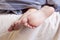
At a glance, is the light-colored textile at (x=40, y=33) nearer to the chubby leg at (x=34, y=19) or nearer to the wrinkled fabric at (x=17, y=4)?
the chubby leg at (x=34, y=19)

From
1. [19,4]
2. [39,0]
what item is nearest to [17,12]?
[19,4]

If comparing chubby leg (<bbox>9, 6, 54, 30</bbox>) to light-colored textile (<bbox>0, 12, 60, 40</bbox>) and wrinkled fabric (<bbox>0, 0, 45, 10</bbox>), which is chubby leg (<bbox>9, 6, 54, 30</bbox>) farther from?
wrinkled fabric (<bbox>0, 0, 45, 10</bbox>)

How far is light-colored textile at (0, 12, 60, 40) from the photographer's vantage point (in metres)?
0.60

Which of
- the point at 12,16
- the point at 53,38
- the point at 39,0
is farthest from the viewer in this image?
the point at 39,0

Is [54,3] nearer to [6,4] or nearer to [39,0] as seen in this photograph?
[39,0]

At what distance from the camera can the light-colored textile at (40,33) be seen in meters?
0.60

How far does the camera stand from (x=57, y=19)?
70 cm

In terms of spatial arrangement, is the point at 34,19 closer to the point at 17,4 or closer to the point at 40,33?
the point at 40,33

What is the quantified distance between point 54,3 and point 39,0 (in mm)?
110

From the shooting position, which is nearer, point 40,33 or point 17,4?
point 40,33

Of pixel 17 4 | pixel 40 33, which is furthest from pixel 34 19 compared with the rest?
pixel 17 4

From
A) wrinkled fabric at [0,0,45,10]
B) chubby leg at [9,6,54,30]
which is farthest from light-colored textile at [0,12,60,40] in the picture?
wrinkled fabric at [0,0,45,10]

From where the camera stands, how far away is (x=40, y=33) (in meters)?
0.63

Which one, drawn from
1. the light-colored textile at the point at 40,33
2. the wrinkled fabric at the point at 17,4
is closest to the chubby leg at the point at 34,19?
the light-colored textile at the point at 40,33
